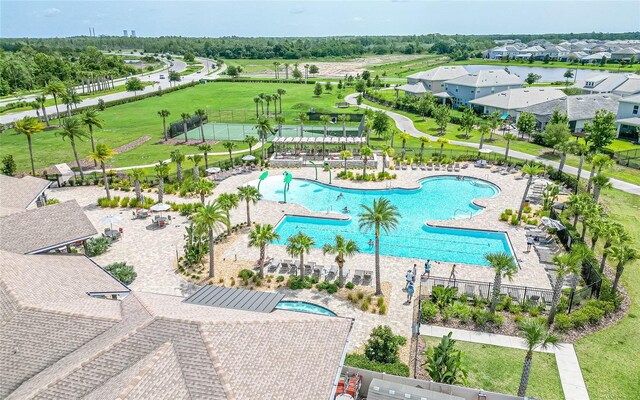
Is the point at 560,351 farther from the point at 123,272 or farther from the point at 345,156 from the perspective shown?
the point at 345,156

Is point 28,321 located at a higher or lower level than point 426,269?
higher

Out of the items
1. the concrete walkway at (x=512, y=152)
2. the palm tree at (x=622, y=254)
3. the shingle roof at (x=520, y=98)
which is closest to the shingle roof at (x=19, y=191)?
the palm tree at (x=622, y=254)

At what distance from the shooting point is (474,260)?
112 feet

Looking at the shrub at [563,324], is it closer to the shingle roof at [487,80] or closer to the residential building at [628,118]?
the residential building at [628,118]

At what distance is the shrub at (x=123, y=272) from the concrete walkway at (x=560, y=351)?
63.8 feet

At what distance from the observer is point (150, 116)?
8794 cm

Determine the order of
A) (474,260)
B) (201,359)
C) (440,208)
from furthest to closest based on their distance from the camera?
(440,208) < (474,260) < (201,359)

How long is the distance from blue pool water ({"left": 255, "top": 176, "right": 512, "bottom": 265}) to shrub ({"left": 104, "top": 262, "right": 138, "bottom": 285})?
479 inches

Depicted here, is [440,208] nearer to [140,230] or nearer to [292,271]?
[292,271]

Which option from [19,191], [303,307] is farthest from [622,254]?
[19,191]

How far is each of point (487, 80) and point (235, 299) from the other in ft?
291

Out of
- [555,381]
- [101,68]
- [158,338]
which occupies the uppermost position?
[101,68]

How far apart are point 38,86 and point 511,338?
14602 centimetres

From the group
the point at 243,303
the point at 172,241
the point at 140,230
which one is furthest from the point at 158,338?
the point at 140,230
